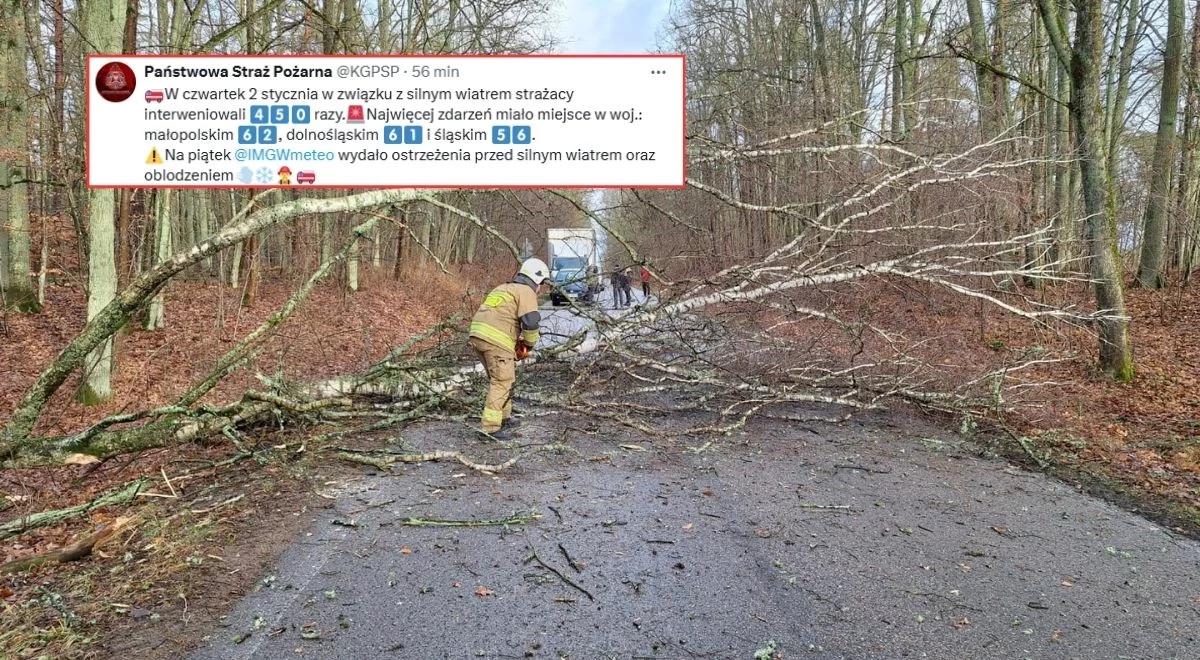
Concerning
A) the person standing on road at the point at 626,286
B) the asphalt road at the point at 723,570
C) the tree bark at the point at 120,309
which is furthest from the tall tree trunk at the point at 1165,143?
the tree bark at the point at 120,309

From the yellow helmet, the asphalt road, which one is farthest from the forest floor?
the yellow helmet

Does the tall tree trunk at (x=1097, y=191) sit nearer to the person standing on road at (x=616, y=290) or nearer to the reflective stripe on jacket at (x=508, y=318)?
the person standing on road at (x=616, y=290)

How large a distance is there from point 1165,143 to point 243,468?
18.7m

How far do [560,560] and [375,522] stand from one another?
1.27 m

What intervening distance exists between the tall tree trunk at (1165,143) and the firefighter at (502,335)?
14232mm

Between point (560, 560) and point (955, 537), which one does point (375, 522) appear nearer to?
point (560, 560)

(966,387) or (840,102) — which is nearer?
(966,387)

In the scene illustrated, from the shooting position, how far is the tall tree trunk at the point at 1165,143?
14.4 meters

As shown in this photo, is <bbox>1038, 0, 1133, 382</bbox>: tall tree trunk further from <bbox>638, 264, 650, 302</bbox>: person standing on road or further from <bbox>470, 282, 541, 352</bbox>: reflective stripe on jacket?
<bbox>470, 282, 541, 352</bbox>: reflective stripe on jacket

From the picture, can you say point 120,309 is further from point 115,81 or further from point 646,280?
point 646,280

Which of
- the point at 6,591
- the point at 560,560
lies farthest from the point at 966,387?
the point at 6,591

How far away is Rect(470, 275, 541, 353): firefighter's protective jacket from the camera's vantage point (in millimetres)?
Answer: 6293

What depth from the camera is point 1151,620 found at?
307 cm

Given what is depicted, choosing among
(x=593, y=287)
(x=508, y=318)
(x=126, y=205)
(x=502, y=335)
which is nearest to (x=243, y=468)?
(x=502, y=335)
